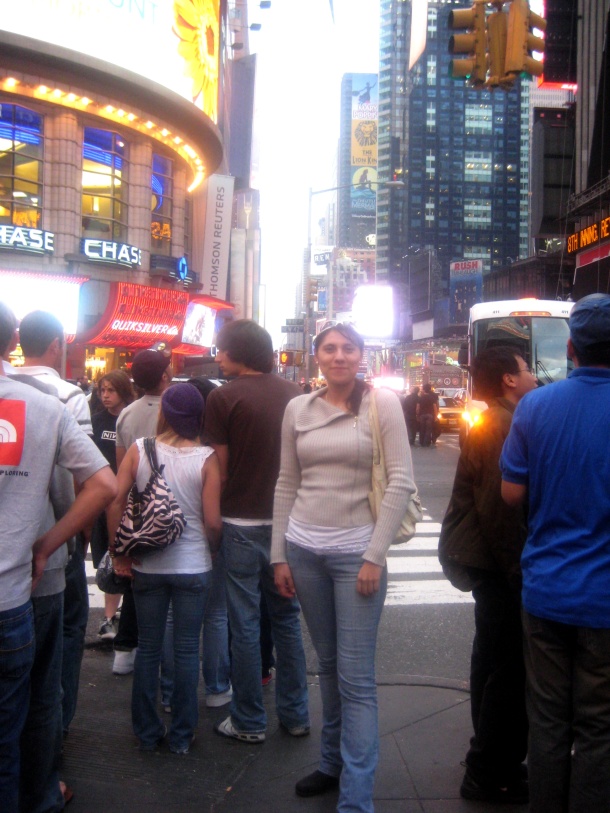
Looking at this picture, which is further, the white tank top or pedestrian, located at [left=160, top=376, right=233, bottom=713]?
pedestrian, located at [left=160, top=376, right=233, bottom=713]

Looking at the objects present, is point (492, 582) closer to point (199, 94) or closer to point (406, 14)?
point (199, 94)

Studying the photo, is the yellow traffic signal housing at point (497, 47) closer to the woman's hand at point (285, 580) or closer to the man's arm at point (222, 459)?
the man's arm at point (222, 459)

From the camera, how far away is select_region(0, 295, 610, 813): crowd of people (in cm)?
288

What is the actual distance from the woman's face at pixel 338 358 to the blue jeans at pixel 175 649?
1.35 meters

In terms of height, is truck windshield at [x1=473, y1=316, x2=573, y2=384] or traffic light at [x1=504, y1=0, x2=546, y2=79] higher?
traffic light at [x1=504, y1=0, x2=546, y2=79]

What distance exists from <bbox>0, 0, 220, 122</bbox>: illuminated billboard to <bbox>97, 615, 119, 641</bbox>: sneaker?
22.9m

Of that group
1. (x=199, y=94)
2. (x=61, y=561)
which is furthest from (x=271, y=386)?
(x=199, y=94)

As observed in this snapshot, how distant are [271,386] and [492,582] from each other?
1.63m

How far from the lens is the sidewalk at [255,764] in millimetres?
3795

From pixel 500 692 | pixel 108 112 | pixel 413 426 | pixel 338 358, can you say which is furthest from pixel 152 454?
pixel 108 112

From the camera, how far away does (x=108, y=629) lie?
20.7ft

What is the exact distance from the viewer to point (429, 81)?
177 metres

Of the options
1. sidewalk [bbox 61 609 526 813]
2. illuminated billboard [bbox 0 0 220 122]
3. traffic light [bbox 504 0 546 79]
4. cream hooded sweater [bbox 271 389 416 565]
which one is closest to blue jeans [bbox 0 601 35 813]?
sidewalk [bbox 61 609 526 813]

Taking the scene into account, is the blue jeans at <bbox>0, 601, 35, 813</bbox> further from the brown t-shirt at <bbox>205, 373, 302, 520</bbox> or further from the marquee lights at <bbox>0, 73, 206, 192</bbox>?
the marquee lights at <bbox>0, 73, 206, 192</bbox>
